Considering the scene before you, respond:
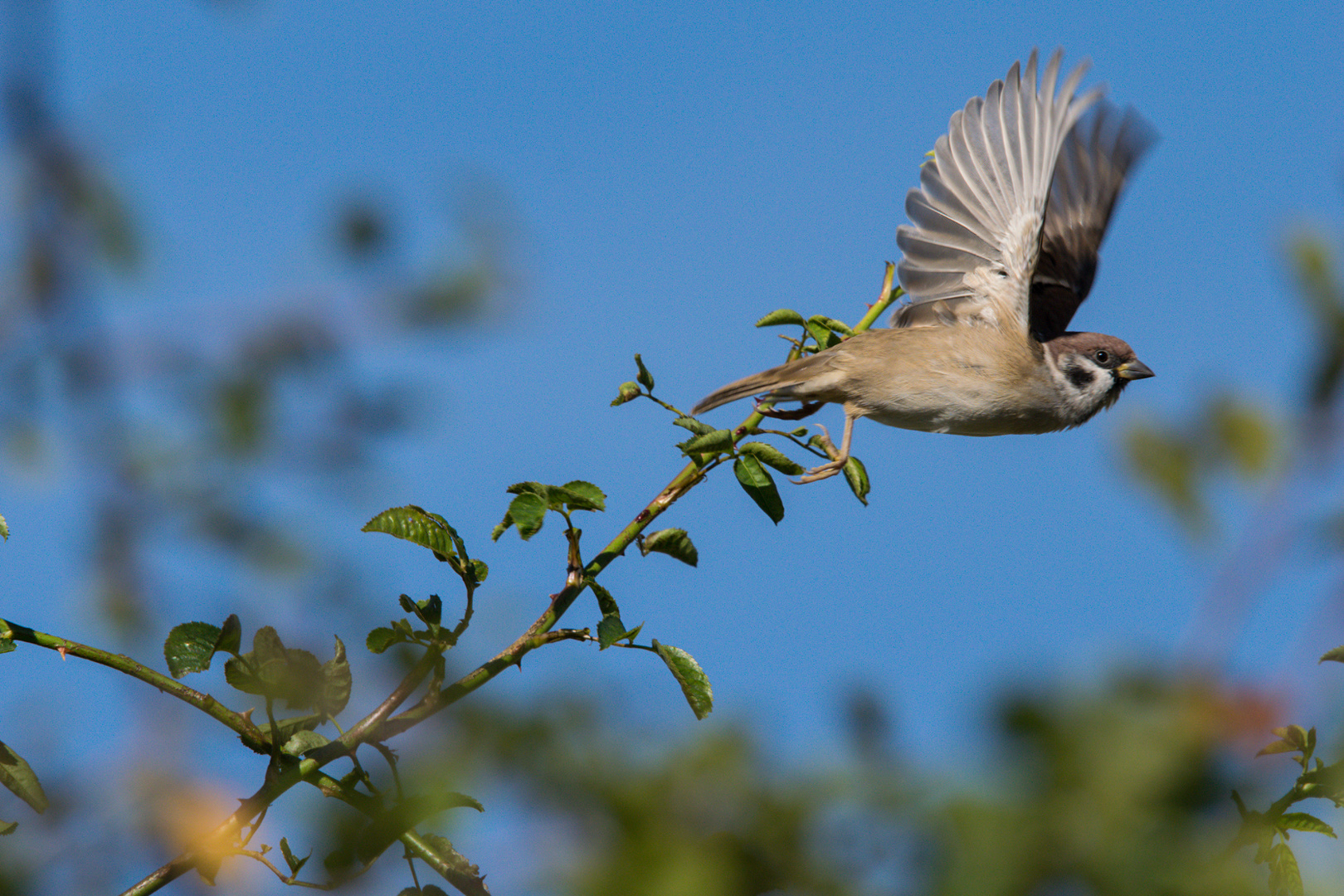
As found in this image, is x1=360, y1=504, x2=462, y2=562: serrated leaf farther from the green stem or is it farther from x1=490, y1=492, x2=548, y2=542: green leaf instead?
the green stem

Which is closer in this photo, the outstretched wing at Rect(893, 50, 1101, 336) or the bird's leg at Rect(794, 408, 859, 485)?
the bird's leg at Rect(794, 408, 859, 485)

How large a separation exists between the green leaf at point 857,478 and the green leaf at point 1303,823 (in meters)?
1.26

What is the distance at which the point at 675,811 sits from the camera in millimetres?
602

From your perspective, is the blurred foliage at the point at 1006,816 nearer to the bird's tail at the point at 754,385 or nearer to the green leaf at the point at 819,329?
the green leaf at the point at 819,329

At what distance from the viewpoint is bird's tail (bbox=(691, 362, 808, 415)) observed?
12.7 ft

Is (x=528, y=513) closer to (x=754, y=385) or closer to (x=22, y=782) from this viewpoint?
(x=22, y=782)

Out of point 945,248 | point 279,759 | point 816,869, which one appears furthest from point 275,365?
point 945,248

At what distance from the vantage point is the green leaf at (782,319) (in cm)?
251

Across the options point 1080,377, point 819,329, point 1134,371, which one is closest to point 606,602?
point 819,329

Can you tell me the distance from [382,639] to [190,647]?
9.0 inches

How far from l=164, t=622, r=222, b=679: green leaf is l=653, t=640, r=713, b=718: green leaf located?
0.60 m

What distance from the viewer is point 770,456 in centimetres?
191

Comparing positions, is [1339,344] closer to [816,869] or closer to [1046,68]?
[816,869]

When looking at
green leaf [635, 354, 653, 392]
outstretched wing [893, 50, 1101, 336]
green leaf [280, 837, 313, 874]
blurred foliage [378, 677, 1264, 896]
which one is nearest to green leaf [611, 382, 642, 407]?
green leaf [635, 354, 653, 392]
